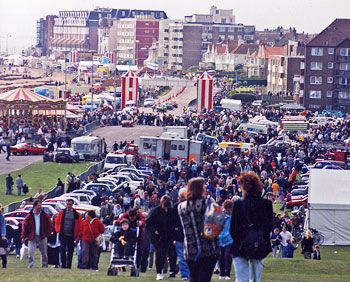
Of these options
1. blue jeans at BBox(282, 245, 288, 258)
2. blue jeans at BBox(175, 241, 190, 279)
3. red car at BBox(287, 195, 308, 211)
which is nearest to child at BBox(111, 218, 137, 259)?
blue jeans at BBox(175, 241, 190, 279)

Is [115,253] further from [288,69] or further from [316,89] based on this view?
[288,69]

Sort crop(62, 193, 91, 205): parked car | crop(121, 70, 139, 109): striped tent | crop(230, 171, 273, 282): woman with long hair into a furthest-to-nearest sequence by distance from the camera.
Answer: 1. crop(121, 70, 139, 109): striped tent
2. crop(62, 193, 91, 205): parked car
3. crop(230, 171, 273, 282): woman with long hair

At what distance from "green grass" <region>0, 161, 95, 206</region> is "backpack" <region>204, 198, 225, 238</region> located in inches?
992

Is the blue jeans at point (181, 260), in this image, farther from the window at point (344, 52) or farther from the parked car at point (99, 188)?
the window at point (344, 52)

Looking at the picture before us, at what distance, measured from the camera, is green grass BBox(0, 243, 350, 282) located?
13.1m

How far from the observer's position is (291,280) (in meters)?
14.5

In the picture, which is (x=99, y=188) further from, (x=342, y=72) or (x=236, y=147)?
(x=342, y=72)

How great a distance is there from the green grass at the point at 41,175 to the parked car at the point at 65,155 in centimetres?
47

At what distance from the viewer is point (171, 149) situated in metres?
47.9

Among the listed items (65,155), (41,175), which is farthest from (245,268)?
(65,155)

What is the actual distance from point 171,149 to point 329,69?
55.6 meters

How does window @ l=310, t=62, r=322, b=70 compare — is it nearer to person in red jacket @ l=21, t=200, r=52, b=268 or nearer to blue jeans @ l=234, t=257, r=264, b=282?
person in red jacket @ l=21, t=200, r=52, b=268

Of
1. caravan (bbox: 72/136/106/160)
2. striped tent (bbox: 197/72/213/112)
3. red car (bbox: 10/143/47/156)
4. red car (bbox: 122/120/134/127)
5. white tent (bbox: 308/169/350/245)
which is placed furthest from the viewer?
striped tent (bbox: 197/72/213/112)

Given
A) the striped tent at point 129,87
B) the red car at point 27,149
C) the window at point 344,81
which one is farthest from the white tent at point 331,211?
the window at point 344,81
